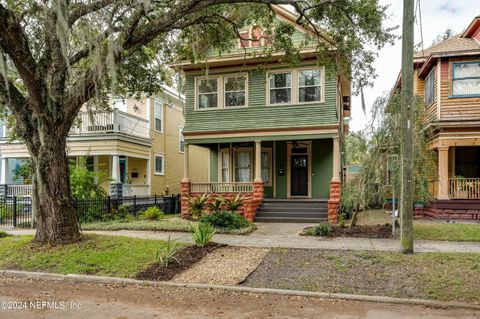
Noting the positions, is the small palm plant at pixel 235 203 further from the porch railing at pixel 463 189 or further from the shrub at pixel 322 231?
the porch railing at pixel 463 189

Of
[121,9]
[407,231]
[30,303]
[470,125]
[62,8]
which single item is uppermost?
[121,9]

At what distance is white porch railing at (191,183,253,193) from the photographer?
16.2m

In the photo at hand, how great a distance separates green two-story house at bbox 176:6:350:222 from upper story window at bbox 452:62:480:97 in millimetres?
4510

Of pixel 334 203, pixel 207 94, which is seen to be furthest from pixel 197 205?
pixel 334 203

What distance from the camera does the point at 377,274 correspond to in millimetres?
6891

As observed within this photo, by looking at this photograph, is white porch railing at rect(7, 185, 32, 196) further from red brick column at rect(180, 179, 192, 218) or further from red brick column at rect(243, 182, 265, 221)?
red brick column at rect(243, 182, 265, 221)

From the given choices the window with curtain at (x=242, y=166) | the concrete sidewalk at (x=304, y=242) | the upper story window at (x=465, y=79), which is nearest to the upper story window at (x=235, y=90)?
the window with curtain at (x=242, y=166)

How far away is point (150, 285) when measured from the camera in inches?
267

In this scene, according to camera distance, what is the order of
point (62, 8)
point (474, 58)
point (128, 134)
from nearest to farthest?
point (62, 8)
point (474, 58)
point (128, 134)

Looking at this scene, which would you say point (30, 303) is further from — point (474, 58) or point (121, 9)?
point (474, 58)

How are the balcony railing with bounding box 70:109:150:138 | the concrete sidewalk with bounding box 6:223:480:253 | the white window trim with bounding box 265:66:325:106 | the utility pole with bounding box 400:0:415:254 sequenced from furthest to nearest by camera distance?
the balcony railing with bounding box 70:109:150:138, the white window trim with bounding box 265:66:325:106, the concrete sidewalk with bounding box 6:223:480:253, the utility pole with bounding box 400:0:415:254

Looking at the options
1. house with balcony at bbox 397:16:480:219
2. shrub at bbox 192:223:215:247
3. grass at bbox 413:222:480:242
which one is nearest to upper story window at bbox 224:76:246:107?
house with balcony at bbox 397:16:480:219

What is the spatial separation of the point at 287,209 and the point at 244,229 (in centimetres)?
380

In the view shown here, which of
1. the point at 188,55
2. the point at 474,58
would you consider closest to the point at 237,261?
the point at 188,55
